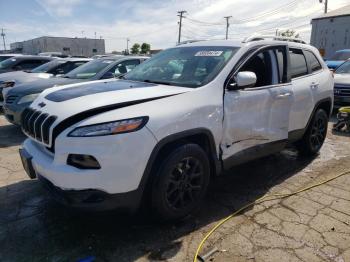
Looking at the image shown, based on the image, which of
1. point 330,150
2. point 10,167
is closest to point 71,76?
point 10,167

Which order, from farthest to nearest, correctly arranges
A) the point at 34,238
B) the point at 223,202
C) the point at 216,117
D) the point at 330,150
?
Answer: the point at 330,150
the point at 223,202
the point at 216,117
the point at 34,238

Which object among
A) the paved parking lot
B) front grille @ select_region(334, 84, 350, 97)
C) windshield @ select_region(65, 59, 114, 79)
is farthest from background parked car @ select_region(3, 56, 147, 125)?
front grille @ select_region(334, 84, 350, 97)

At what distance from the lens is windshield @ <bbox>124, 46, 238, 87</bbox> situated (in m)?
Answer: 3.45

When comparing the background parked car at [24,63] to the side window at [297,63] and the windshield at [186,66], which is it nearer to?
the windshield at [186,66]

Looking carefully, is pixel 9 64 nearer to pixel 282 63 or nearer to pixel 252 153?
pixel 282 63

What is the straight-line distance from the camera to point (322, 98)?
5023 millimetres

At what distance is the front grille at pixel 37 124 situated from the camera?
2782 millimetres

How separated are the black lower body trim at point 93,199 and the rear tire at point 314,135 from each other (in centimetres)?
334

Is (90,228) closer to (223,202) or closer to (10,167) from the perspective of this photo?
(223,202)

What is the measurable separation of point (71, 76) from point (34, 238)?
4.70 meters

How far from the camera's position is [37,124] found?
9.73ft

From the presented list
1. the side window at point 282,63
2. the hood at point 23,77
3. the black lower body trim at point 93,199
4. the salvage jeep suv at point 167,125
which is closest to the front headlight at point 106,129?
the salvage jeep suv at point 167,125

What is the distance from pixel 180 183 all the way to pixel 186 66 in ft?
4.63

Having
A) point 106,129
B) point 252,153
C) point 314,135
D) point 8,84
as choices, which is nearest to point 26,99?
point 8,84
